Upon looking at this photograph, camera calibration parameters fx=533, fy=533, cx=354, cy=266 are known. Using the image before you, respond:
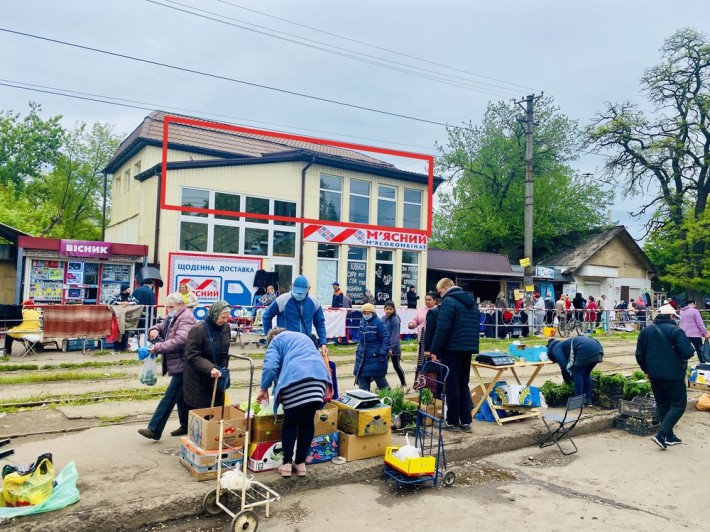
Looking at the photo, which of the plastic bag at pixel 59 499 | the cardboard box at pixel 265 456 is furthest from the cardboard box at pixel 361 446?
the plastic bag at pixel 59 499

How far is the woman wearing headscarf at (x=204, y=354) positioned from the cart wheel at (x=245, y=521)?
1.77m

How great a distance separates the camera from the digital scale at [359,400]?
6.18 meters

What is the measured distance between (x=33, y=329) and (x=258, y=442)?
1089 cm

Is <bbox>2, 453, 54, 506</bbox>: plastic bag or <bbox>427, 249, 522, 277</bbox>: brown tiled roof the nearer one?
<bbox>2, 453, 54, 506</bbox>: plastic bag

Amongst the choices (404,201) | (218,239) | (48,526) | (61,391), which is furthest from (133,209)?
(48,526)

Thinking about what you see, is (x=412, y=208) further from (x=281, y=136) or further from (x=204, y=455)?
(x=204, y=455)

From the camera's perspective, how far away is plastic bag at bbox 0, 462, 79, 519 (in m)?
4.24

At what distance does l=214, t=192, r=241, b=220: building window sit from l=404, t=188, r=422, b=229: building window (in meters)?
8.12

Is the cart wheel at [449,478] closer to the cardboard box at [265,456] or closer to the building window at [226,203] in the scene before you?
the cardboard box at [265,456]

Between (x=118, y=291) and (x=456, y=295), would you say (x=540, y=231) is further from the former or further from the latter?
(x=456, y=295)

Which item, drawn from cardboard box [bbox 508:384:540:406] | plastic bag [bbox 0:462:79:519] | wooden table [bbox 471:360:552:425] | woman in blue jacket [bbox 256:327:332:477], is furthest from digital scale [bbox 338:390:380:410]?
plastic bag [bbox 0:462:79:519]

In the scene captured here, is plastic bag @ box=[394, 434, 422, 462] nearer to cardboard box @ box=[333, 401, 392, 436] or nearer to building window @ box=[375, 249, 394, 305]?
cardboard box @ box=[333, 401, 392, 436]

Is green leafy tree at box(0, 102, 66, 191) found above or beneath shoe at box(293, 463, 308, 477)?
above

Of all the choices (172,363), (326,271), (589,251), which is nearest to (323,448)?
(172,363)
